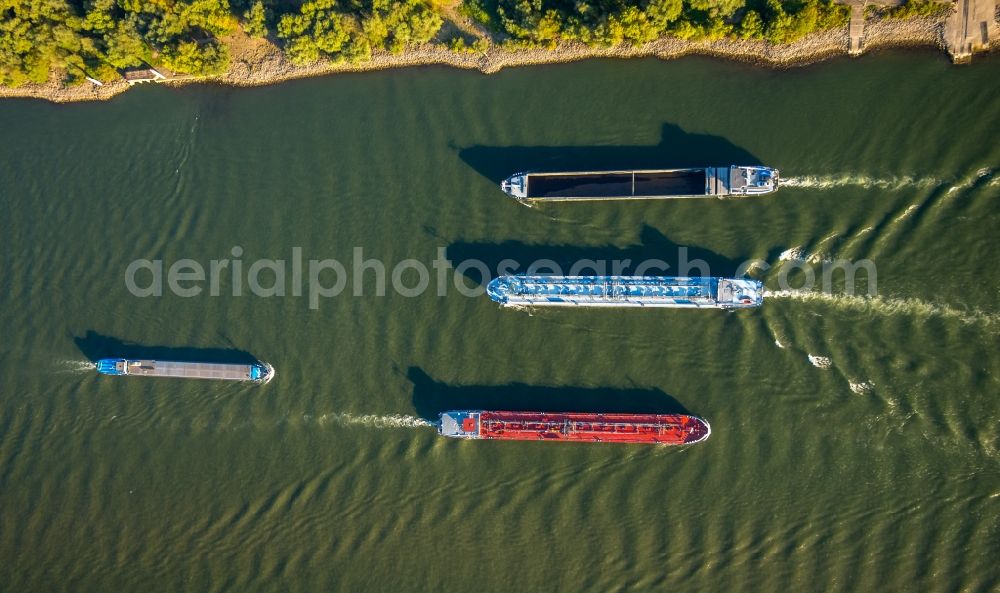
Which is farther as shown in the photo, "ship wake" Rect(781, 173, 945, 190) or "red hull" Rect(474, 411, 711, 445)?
"ship wake" Rect(781, 173, 945, 190)

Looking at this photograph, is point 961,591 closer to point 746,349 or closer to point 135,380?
point 746,349

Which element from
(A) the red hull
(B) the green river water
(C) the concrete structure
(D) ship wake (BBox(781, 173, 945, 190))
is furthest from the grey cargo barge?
(C) the concrete structure

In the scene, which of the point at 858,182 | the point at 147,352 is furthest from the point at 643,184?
the point at 147,352

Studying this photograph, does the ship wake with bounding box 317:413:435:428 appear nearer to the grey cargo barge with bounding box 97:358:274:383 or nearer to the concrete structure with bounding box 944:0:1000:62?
the grey cargo barge with bounding box 97:358:274:383

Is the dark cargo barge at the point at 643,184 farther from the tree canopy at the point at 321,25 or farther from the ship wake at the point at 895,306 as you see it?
the tree canopy at the point at 321,25

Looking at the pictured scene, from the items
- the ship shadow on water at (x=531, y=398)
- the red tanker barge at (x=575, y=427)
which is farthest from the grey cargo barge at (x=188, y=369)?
the red tanker barge at (x=575, y=427)

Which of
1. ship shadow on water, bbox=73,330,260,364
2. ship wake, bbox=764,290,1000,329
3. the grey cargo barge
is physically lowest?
the grey cargo barge

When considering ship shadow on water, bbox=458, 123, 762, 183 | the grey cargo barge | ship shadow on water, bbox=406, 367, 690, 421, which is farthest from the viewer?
the grey cargo barge
